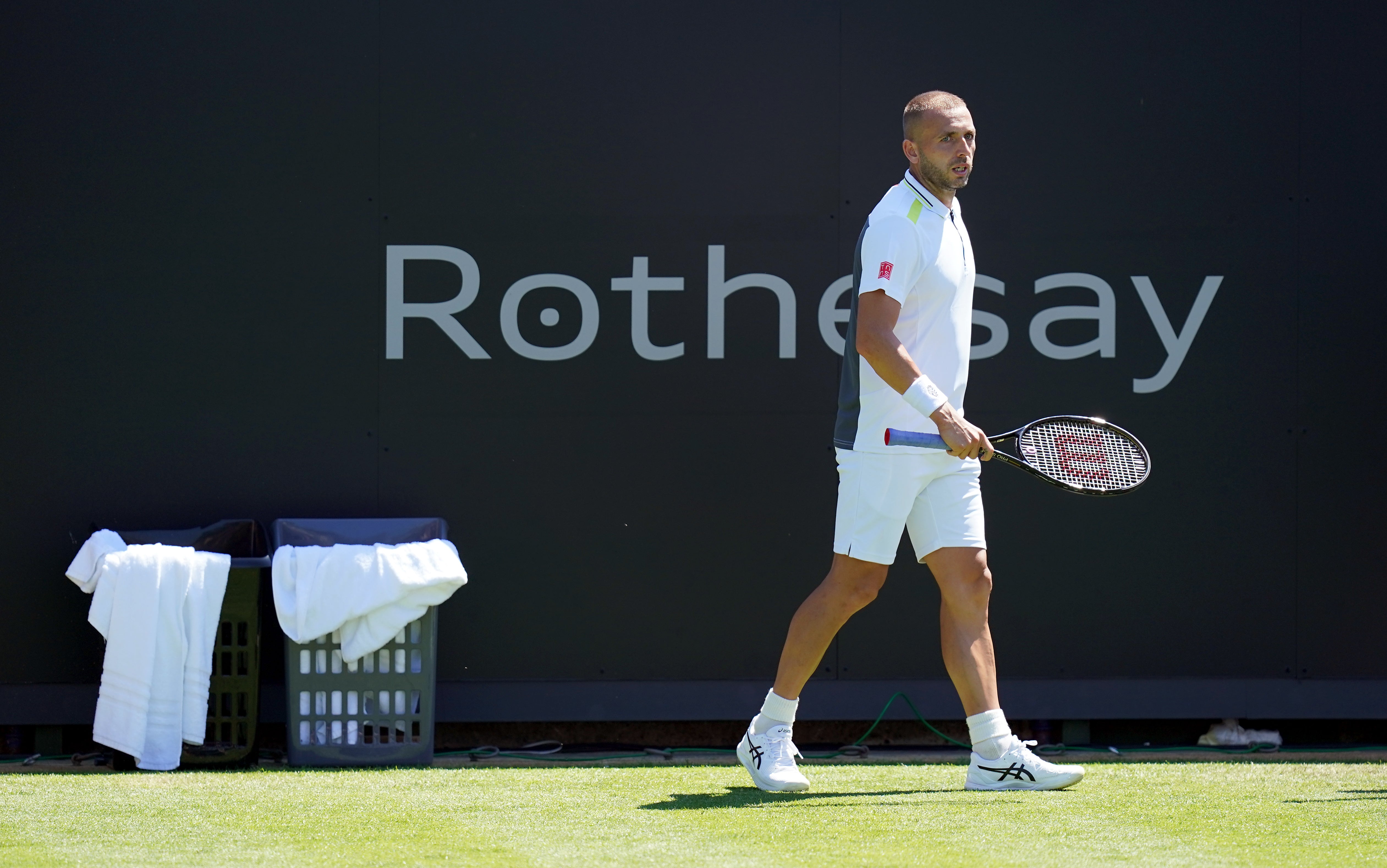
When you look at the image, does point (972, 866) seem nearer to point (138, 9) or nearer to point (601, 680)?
point (601, 680)

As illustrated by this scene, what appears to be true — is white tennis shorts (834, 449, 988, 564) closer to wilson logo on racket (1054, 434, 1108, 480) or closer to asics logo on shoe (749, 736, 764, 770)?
wilson logo on racket (1054, 434, 1108, 480)

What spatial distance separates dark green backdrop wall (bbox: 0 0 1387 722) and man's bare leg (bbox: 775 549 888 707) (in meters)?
0.94

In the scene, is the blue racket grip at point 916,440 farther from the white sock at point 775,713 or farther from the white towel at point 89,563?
the white towel at point 89,563

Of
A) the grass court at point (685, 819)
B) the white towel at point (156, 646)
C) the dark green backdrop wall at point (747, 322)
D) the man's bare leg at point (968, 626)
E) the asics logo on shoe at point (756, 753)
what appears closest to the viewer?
the grass court at point (685, 819)

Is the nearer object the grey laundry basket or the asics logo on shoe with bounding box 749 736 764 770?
the asics logo on shoe with bounding box 749 736 764 770

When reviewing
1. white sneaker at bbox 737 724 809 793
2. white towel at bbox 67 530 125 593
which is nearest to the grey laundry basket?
white towel at bbox 67 530 125 593

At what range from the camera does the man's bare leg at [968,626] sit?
12.0 feet

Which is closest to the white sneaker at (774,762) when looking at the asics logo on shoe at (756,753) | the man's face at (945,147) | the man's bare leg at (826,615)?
the asics logo on shoe at (756,753)

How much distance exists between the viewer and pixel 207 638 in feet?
13.9

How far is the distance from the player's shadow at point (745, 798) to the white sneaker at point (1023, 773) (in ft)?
0.36

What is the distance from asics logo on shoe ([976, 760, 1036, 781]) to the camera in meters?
3.63

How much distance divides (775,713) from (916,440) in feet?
2.48

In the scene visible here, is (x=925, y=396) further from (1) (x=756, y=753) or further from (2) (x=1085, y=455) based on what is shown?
(1) (x=756, y=753)

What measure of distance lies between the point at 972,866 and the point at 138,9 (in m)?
3.51
